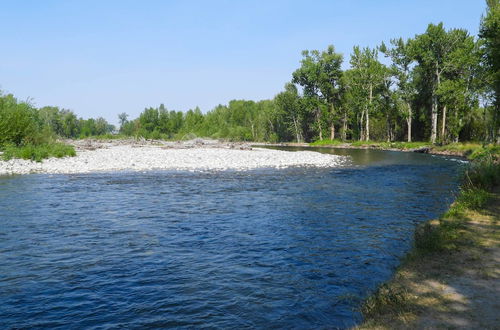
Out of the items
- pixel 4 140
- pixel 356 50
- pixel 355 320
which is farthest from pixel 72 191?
pixel 356 50

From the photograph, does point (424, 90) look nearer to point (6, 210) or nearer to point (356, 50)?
point (356, 50)

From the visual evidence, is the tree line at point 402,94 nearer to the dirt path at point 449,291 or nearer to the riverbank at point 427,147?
the riverbank at point 427,147

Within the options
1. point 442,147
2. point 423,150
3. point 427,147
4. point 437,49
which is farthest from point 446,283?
point 437,49

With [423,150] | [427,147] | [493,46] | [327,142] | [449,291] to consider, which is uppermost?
[493,46]

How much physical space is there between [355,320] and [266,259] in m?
3.87

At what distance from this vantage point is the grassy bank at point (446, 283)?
617cm

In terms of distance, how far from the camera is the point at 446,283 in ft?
25.0

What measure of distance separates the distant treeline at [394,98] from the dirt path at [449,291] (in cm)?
2357

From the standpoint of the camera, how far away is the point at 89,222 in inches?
560

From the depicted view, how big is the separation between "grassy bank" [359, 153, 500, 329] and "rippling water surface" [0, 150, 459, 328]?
66 centimetres

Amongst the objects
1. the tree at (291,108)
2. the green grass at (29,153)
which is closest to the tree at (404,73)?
the tree at (291,108)

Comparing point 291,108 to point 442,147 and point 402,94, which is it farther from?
point 442,147

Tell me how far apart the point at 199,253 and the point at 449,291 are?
626 cm

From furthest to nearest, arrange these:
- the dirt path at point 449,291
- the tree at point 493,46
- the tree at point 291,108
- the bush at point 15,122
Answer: the tree at point 291,108
the bush at point 15,122
the tree at point 493,46
the dirt path at point 449,291
